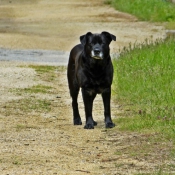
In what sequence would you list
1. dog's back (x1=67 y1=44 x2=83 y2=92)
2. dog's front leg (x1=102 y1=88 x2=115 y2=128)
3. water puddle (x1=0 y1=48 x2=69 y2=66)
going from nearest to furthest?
1. dog's front leg (x1=102 y1=88 x2=115 y2=128)
2. dog's back (x1=67 y1=44 x2=83 y2=92)
3. water puddle (x1=0 y1=48 x2=69 y2=66)

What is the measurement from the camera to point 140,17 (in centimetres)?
3434

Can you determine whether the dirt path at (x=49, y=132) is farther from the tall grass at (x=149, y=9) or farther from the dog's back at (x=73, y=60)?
the tall grass at (x=149, y=9)

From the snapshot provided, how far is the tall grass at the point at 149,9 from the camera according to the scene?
110 ft

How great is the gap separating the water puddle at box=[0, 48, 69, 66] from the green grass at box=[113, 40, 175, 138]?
403 centimetres

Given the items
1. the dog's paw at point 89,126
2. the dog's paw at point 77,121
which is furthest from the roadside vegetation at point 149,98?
the dog's paw at point 77,121

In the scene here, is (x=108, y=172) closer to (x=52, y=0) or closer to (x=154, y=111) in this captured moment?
(x=154, y=111)

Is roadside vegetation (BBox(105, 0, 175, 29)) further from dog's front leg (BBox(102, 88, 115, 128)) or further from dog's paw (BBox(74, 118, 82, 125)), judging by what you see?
dog's front leg (BBox(102, 88, 115, 128))

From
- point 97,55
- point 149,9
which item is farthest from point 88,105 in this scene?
point 149,9

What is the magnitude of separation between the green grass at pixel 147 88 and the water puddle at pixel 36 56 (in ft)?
13.2

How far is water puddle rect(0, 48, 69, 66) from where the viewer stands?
22.2 m

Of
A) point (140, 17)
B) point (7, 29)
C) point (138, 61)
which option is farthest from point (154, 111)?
point (140, 17)

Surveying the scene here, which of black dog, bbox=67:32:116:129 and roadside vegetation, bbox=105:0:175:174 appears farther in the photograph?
black dog, bbox=67:32:116:129

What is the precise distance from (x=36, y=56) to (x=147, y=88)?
409 inches

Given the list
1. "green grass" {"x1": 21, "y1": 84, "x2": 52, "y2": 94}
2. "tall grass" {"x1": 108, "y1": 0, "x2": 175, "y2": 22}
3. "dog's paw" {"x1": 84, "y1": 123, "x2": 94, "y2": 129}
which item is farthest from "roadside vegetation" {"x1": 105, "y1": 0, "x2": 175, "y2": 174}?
"tall grass" {"x1": 108, "y1": 0, "x2": 175, "y2": 22}
